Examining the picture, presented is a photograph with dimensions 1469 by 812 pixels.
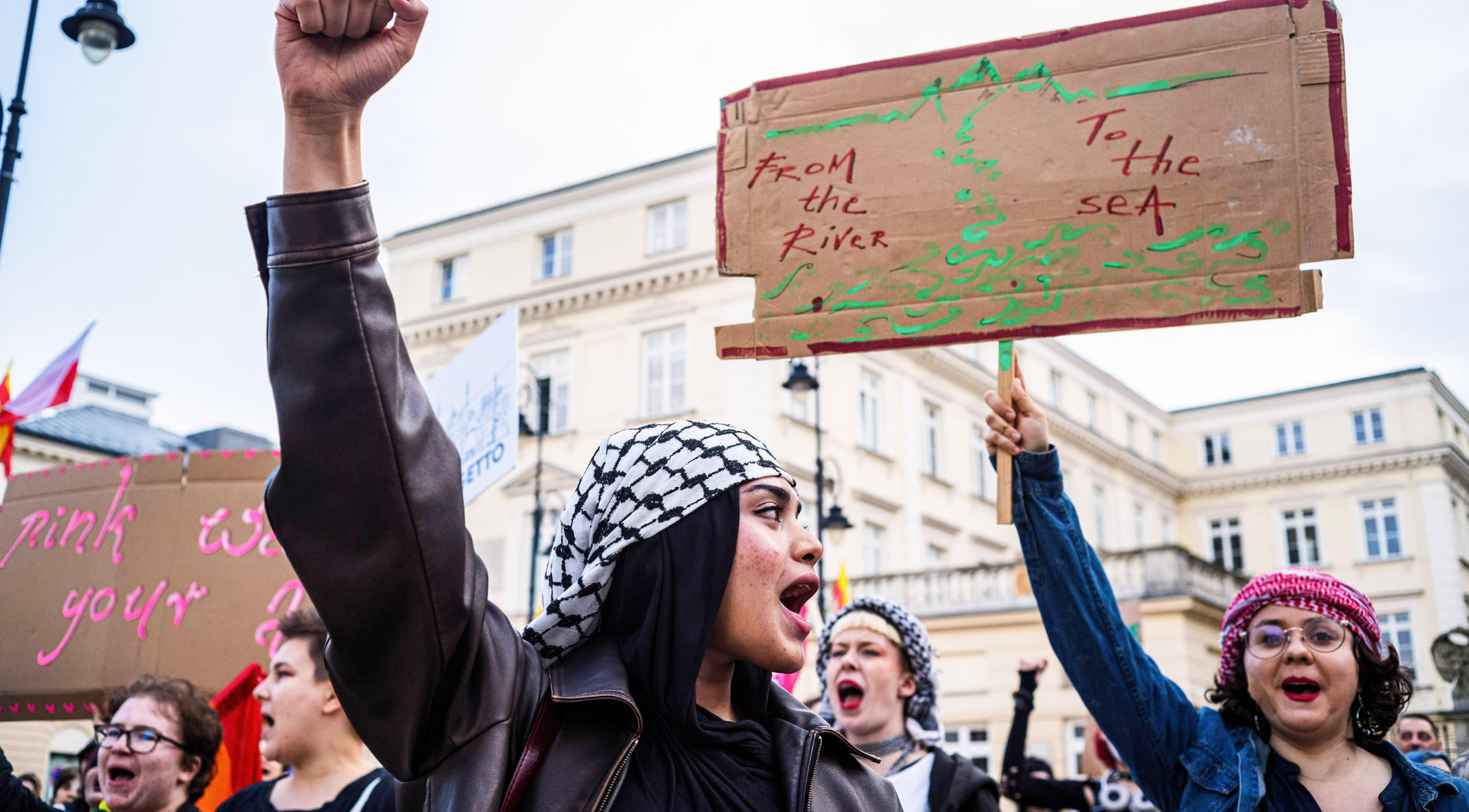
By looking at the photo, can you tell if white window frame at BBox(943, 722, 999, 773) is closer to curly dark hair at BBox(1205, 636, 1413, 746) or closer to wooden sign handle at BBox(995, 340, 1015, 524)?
curly dark hair at BBox(1205, 636, 1413, 746)

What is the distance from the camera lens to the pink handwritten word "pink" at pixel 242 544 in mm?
5426

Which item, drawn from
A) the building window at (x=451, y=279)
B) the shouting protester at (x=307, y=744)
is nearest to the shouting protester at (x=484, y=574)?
the shouting protester at (x=307, y=744)

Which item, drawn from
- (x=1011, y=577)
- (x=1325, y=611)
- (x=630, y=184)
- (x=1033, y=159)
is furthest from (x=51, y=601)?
(x=630, y=184)

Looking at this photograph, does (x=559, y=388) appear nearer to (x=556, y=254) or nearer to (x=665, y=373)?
(x=665, y=373)

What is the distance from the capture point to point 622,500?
1.74 m

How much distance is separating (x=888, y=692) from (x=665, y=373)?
2103cm

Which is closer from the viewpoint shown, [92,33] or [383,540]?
[383,540]

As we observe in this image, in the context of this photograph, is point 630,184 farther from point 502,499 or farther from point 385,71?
point 385,71

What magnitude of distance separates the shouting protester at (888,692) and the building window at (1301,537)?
3835 cm

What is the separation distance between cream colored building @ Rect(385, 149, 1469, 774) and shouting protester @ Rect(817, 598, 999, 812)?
418 inches

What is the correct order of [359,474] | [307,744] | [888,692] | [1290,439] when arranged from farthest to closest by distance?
[1290,439]
[888,692]
[307,744]
[359,474]

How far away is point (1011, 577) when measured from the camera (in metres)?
21.5

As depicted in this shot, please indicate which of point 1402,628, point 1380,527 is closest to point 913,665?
point 1402,628

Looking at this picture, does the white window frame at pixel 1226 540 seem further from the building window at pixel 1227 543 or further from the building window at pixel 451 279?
the building window at pixel 451 279
